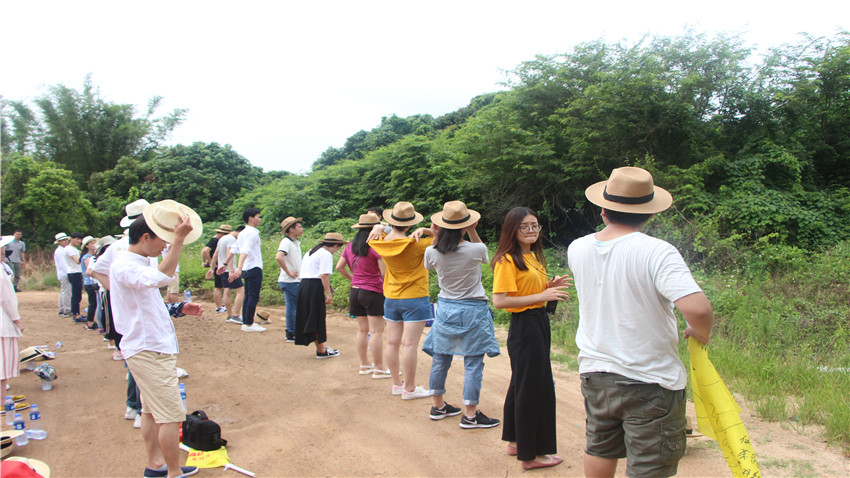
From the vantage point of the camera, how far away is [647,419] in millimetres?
2516

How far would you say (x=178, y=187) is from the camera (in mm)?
24359

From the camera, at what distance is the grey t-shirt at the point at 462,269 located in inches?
177

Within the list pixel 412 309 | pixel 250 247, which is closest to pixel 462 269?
pixel 412 309

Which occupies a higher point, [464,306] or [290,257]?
[290,257]

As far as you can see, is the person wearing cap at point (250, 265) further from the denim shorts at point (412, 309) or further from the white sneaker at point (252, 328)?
the denim shorts at point (412, 309)

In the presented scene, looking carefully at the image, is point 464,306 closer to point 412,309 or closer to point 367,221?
point 412,309

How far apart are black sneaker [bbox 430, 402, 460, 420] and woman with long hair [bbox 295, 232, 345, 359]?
2614mm

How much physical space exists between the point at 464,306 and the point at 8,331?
3.93 meters

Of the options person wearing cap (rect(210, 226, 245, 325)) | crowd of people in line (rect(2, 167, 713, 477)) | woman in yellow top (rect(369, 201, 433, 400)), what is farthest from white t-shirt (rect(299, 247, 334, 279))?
person wearing cap (rect(210, 226, 245, 325))

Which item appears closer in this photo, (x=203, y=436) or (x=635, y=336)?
(x=635, y=336)

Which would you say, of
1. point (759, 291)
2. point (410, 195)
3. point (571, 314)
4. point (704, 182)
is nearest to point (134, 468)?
point (571, 314)

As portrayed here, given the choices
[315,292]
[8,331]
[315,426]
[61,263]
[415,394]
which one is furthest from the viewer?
[61,263]

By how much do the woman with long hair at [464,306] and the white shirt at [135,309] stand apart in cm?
211

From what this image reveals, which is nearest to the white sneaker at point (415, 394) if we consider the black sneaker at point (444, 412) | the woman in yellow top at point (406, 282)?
the woman in yellow top at point (406, 282)
